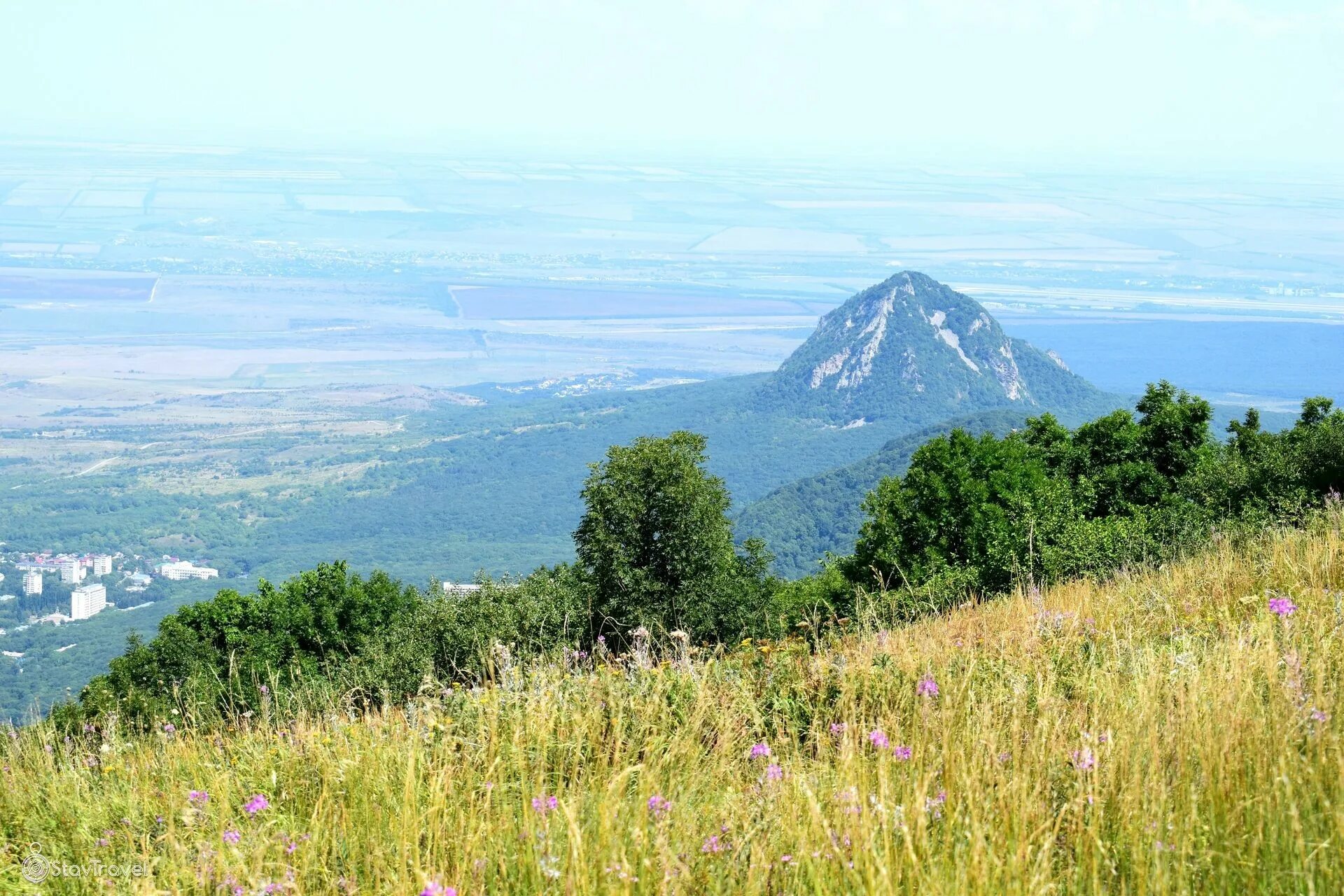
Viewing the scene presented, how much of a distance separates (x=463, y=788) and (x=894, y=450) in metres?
156

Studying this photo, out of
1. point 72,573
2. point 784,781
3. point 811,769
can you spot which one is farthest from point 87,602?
point 784,781

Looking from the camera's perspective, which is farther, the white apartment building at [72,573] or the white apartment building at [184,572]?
the white apartment building at [184,572]

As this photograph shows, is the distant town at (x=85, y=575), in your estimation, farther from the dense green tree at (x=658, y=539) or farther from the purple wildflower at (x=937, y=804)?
the purple wildflower at (x=937, y=804)

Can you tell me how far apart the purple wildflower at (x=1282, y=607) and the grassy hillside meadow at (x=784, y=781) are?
2cm

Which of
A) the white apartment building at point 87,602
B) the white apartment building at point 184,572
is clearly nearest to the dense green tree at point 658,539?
the white apartment building at point 87,602

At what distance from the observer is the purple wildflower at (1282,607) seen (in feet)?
20.0

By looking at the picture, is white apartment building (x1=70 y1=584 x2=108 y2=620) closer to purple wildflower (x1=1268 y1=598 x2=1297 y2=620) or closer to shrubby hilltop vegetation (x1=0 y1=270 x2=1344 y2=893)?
shrubby hilltop vegetation (x1=0 y1=270 x2=1344 y2=893)

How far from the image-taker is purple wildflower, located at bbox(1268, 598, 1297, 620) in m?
6.10

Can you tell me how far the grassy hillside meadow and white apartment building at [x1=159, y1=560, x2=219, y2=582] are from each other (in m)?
169

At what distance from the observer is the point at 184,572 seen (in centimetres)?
16438

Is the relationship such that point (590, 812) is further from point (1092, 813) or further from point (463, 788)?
point (1092, 813)

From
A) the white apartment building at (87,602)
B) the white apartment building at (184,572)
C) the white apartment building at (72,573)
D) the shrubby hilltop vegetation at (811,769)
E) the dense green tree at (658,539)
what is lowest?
the white apartment building at (184,572)

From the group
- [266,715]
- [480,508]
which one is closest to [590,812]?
[266,715]

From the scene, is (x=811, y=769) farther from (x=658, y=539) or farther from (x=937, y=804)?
(x=658, y=539)
